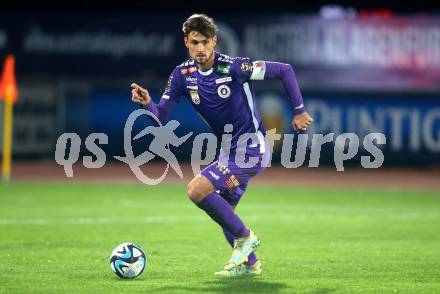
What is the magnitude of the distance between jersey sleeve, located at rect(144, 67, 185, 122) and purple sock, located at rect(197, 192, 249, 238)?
98 centimetres

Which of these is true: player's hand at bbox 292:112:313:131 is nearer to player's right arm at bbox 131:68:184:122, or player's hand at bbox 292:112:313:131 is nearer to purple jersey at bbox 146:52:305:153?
purple jersey at bbox 146:52:305:153

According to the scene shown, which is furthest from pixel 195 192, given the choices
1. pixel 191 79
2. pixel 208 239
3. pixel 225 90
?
pixel 208 239

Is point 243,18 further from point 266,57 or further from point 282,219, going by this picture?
point 282,219

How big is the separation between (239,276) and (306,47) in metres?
15.8

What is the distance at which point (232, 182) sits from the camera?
9.24 m

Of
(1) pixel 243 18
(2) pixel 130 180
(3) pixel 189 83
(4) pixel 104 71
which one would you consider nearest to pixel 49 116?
(4) pixel 104 71

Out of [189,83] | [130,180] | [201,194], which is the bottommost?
[130,180]

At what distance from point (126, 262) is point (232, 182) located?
1.22m

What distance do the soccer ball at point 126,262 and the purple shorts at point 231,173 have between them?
3.16ft

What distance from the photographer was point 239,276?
9250mm

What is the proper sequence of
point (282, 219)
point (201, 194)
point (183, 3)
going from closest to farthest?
point (201, 194)
point (282, 219)
point (183, 3)

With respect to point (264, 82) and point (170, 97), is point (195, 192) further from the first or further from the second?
point (264, 82)

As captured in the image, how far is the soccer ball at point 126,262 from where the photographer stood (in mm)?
9008

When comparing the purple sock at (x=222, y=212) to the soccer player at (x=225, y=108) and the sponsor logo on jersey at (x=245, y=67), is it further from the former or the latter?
the sponsor logo on jersey at (x=245, y=67)
